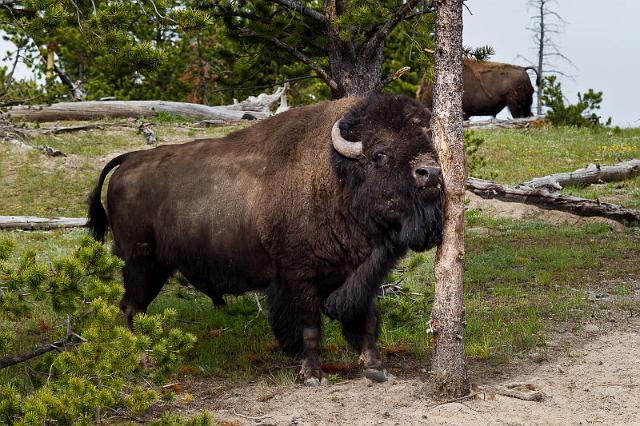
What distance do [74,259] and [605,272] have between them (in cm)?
691

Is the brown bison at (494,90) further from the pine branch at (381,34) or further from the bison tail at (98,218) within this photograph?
the bison tail at (98,218)

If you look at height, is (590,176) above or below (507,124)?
below

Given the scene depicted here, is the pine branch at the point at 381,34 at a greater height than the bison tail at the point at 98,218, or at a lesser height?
greater

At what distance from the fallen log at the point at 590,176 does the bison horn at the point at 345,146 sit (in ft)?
27.7

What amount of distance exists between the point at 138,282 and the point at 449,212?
10.9 feet

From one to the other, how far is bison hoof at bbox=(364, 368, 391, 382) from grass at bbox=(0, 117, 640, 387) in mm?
302

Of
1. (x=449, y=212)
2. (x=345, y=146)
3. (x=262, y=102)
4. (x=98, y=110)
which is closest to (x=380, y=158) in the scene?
(x=345, y=146)

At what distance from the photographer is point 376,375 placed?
22.3 feet

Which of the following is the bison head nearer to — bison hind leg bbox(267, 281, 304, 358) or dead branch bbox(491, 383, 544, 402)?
bison hind leg bbox(267, 281, 304, 358)

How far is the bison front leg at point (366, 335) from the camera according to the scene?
7056 mm

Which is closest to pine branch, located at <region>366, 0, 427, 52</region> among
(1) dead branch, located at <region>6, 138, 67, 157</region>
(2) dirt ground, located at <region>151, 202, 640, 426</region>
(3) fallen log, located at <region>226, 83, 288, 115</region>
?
(2) dirt ground, located at <region>151, 202, 640, 426</region>

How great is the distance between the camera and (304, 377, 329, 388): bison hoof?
6.86m

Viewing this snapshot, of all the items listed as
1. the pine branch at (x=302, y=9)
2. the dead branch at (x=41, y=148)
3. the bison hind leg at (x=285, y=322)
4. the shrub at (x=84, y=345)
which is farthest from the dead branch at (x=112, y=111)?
the shrub at (x=84, y=345)

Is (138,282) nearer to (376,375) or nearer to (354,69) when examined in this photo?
(376,375)
